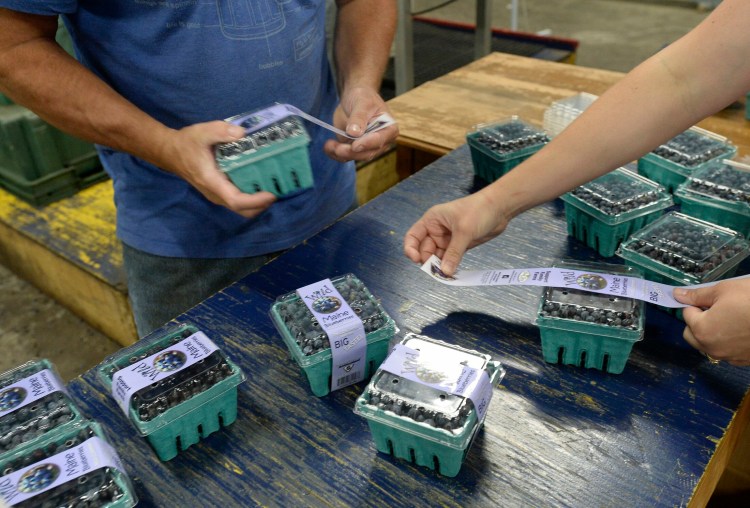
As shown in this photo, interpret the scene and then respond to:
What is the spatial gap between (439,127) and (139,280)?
3.90 feet

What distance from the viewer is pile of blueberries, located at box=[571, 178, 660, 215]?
1.23 metres

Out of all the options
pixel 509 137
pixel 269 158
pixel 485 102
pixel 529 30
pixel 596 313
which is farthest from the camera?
pixel 529 30

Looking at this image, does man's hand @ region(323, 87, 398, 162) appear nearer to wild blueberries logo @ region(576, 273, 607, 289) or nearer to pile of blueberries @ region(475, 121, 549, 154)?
pile of blueberries @ region(475, 121, 549, 154)

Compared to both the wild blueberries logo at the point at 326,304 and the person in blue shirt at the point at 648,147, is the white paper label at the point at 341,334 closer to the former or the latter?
→ the wild blueberries logo at the point at 326,304

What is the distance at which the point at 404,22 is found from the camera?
2.98 meters

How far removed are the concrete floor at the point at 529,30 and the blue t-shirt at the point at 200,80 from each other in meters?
1.34

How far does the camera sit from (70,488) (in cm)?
72

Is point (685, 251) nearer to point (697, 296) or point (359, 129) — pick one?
point (697, 296)

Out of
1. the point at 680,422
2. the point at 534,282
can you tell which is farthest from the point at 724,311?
the point at 534,282

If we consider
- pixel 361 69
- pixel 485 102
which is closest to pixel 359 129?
pixel 361 69

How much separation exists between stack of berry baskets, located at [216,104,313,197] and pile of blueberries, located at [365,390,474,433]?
0.45m

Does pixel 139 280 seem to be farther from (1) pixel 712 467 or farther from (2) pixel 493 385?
(1) pixel 712 467

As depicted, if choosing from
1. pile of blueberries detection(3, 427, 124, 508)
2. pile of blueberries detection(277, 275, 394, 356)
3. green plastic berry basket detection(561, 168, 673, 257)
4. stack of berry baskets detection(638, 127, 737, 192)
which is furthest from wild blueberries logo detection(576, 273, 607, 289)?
pile of blueberries detection(3, 427, 124, 508)

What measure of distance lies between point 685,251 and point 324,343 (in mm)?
675
